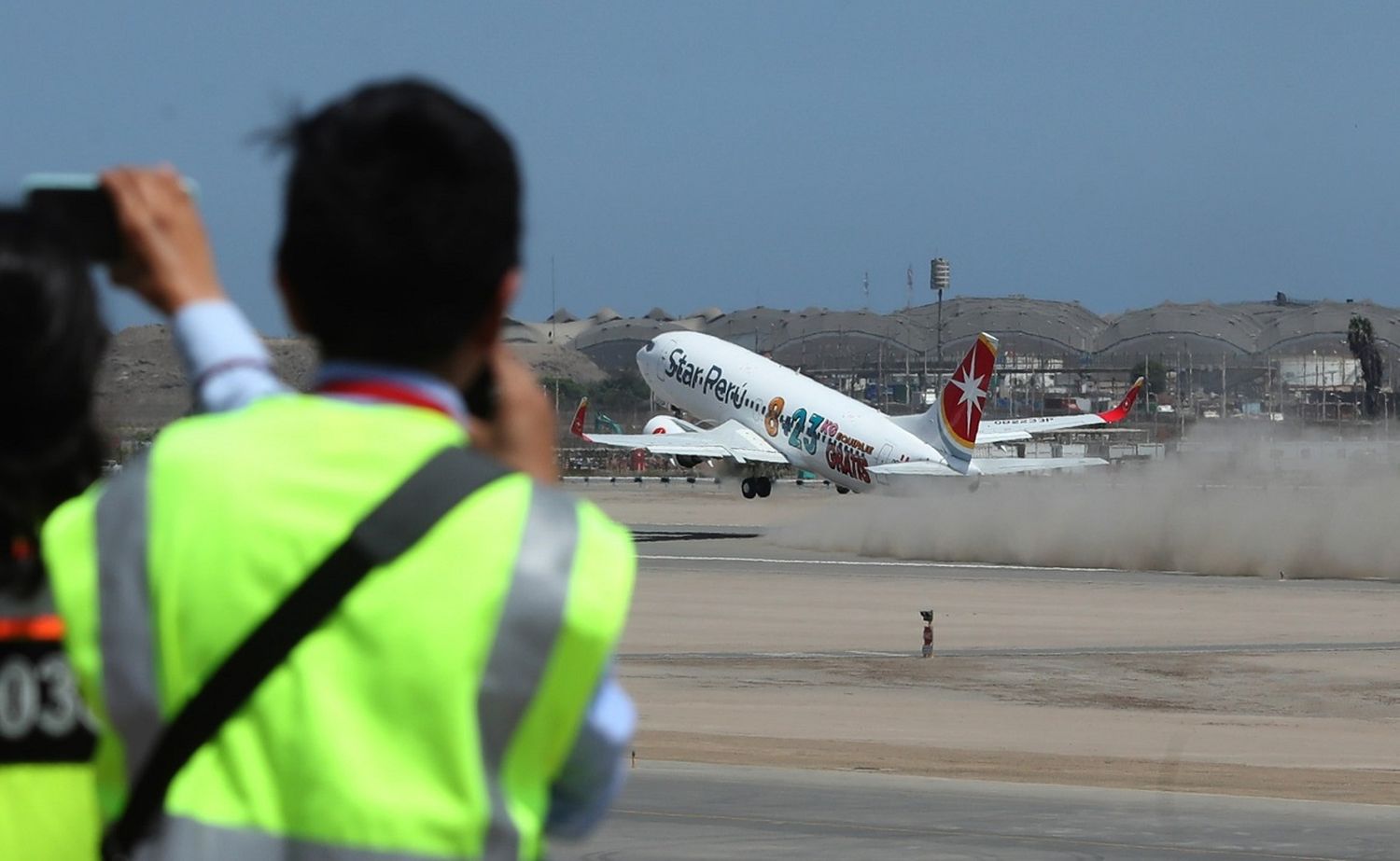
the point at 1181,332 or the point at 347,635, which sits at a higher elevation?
the point at 1181,332

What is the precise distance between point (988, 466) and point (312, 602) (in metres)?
57.3

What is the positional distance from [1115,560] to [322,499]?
155 feet

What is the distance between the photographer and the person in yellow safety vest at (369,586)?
110 inches

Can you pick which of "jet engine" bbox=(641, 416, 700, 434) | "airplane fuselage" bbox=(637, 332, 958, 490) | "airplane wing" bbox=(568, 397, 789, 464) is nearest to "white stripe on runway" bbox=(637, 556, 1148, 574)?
"airplane fuselage" bbox=(637, 332, 958, 490)

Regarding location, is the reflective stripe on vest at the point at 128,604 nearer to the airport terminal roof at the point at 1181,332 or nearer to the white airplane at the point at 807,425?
the white airplane at the point at 807,425

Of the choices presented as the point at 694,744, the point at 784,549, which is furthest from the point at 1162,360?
the point at 694,744

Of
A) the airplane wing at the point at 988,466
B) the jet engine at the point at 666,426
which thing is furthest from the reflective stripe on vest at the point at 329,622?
the jet engine at the point at 666,426

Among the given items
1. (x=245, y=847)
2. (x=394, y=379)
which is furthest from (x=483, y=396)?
(x=245, y=847)

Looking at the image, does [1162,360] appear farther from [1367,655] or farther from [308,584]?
[308,584]

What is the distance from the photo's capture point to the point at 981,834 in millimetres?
14203

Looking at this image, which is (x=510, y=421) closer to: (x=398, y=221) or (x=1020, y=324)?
(x=398, y=221)

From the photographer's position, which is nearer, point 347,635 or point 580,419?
point 347,635

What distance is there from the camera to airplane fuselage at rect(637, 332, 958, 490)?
60.2m

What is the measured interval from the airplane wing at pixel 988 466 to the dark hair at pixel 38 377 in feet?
177
